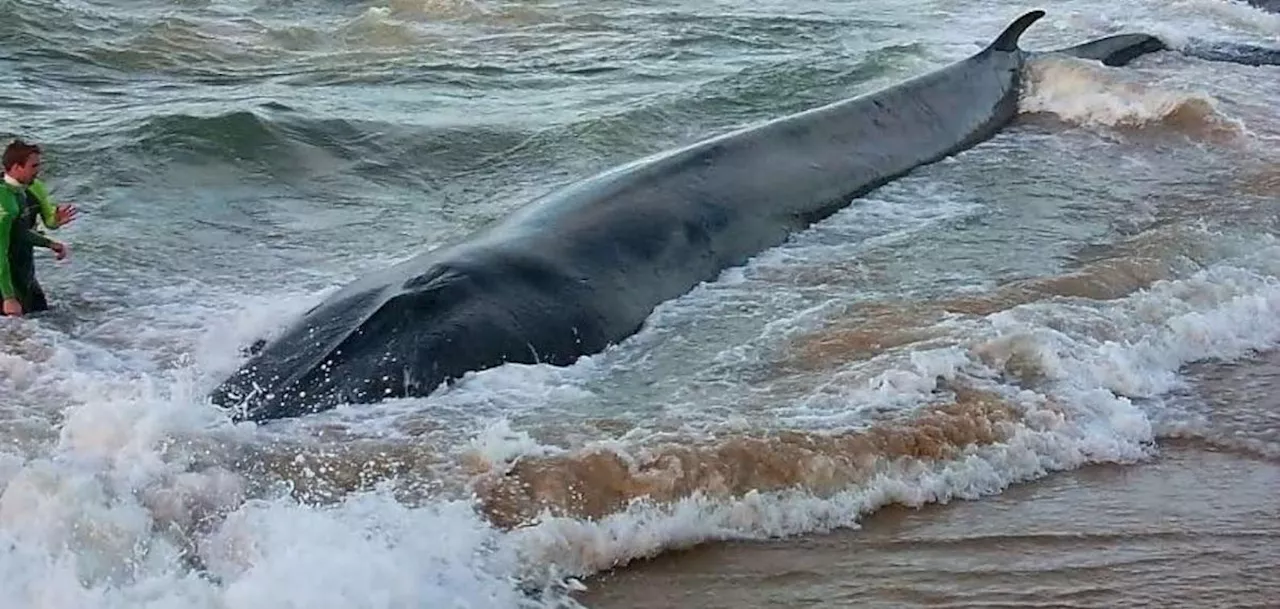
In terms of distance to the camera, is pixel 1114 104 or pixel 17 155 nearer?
pixel 17 155

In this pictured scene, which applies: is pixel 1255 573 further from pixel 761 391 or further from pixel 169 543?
pixel 169 543

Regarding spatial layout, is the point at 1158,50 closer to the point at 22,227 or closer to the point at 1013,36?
the point at 1013,36

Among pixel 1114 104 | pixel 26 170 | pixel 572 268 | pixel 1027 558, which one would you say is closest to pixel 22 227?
pixel 26 170

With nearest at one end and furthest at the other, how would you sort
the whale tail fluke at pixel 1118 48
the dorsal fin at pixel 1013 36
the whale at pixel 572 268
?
the whale at pixel 572 268 < the dorsal fin at pixel 1013 36 < the whale tail fluke at pixel 1118 48

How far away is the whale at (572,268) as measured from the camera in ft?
23.2

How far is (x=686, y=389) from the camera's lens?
7.46 m

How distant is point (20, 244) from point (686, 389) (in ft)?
13.0

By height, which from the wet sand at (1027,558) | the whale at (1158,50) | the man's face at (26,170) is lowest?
the wet sand at (1027,558)

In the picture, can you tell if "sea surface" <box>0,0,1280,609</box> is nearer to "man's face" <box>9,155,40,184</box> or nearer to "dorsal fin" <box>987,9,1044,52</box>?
"dorsal fin" <box>987,9,1044,52</box>

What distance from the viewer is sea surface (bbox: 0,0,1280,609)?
5574mm

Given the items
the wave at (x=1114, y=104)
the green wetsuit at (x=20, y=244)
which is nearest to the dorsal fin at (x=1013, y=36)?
the wave at (x=1114, y=104)

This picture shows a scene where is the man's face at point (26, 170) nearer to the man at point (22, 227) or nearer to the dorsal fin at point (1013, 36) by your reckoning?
the man at point (22, 227)

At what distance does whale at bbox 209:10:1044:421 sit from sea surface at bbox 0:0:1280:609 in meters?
0.15

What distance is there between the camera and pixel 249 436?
6566 mm
